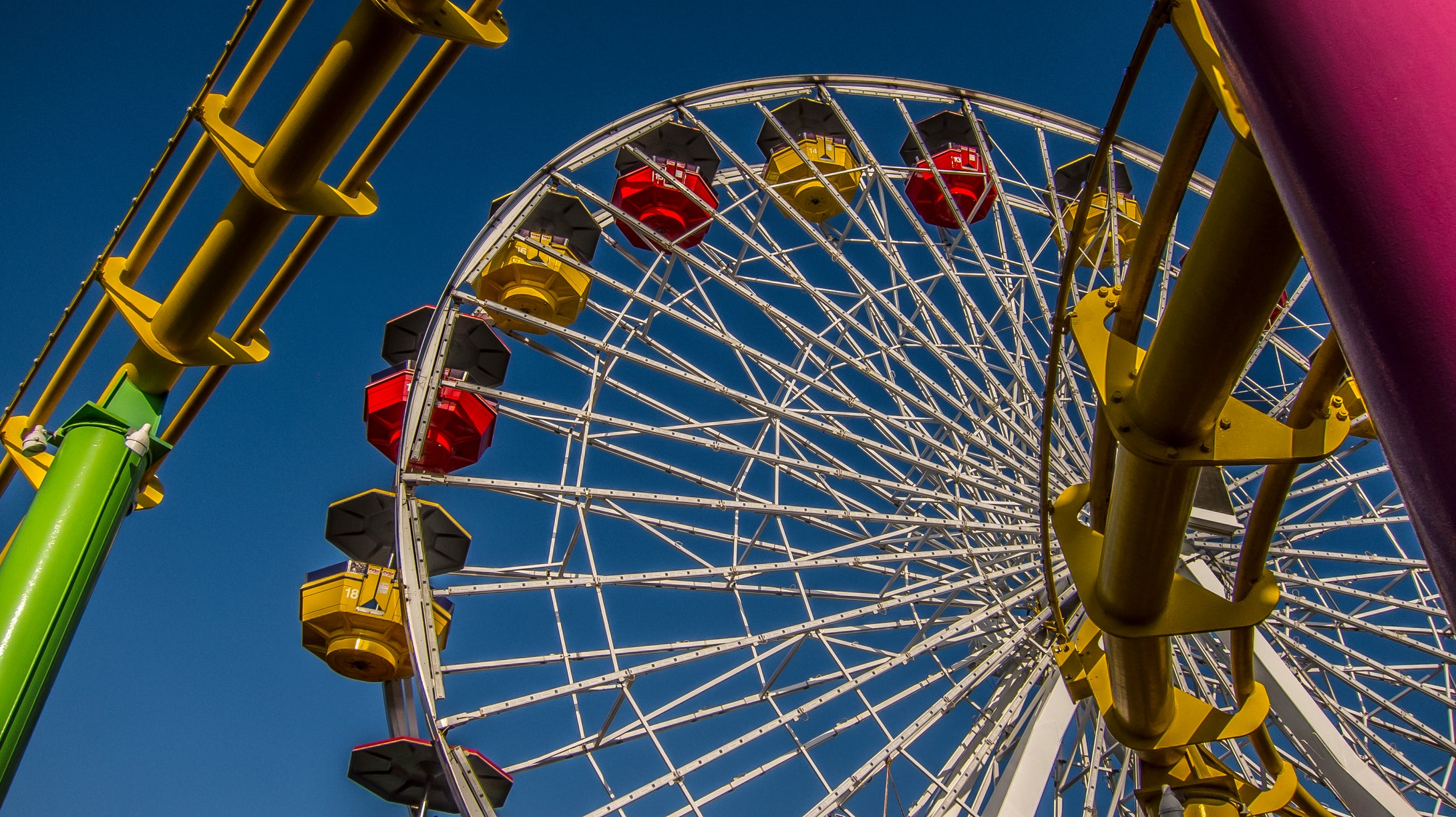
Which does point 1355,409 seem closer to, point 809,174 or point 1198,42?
point 809,174

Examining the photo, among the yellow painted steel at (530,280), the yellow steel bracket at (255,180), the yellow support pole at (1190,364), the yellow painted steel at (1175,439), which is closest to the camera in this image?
the yellow support pole at (1190,364)

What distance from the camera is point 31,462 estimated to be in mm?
5211

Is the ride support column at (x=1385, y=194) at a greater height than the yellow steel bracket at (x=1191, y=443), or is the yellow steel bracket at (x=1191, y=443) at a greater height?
the yellow steel bracket at (x=1191, y=443)

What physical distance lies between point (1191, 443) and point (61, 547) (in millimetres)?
4105

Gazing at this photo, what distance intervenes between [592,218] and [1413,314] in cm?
1171

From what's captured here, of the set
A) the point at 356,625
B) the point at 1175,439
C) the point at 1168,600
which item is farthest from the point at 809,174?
the point at 1175,439

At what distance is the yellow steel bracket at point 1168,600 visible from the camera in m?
5.67

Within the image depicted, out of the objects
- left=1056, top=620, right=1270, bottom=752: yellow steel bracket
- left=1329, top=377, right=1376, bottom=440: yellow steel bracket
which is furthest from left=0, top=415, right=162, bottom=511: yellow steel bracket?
left=1329, top=377, right=1376, bottom=440: yellow steel bracket

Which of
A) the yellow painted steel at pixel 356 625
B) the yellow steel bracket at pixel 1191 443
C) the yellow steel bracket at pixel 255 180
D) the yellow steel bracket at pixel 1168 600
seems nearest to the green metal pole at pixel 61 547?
the yellow steel bracket at pixel 255 180

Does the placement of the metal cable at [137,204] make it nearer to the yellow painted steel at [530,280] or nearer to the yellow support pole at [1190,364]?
the yellow support pole at [1190,364]

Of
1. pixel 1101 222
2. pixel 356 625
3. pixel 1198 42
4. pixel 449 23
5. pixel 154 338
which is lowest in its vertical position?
pixel 1198 42

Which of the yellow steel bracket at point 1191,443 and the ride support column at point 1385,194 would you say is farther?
the yellow steel bracket at point 1191,443

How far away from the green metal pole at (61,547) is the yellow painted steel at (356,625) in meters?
6.81

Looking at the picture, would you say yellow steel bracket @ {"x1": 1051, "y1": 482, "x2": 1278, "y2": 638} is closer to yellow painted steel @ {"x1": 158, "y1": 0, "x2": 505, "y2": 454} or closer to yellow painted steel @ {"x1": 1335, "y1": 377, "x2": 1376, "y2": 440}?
yellow painted steel @ {"x1": 1335, "y1": 377, "x2": 1376, "y2": 440}
